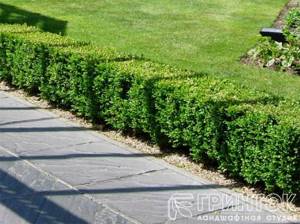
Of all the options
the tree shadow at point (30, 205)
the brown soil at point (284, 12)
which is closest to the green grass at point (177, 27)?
the brown soil at point (284, 12)

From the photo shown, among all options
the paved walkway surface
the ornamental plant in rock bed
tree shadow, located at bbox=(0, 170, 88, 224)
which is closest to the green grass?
the ornamental plant in rock bed

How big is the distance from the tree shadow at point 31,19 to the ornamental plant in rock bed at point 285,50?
4.10m

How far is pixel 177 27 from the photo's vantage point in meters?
12.9

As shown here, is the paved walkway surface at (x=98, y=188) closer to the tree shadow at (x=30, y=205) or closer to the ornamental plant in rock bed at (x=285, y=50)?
the tree shadow at (x=30, y=205)

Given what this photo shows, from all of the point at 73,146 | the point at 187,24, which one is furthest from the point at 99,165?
the point at 187,24

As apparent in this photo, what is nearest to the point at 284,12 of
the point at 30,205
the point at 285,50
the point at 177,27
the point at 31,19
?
the point at 177,27

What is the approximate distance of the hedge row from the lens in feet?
18.9

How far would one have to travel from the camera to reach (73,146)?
706cm

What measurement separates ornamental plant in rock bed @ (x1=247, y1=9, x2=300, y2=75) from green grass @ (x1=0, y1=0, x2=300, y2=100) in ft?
0.82

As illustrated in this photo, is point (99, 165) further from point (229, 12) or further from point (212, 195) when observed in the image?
point (229, 12)

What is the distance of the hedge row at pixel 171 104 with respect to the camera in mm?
5762

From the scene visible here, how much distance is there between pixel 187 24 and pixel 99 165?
7.09 meters

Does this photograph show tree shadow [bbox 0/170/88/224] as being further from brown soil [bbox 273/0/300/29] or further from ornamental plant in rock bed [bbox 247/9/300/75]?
brown soil [bbox 273/0/300/29]

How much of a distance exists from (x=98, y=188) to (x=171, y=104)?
Answer: 1.35 m
